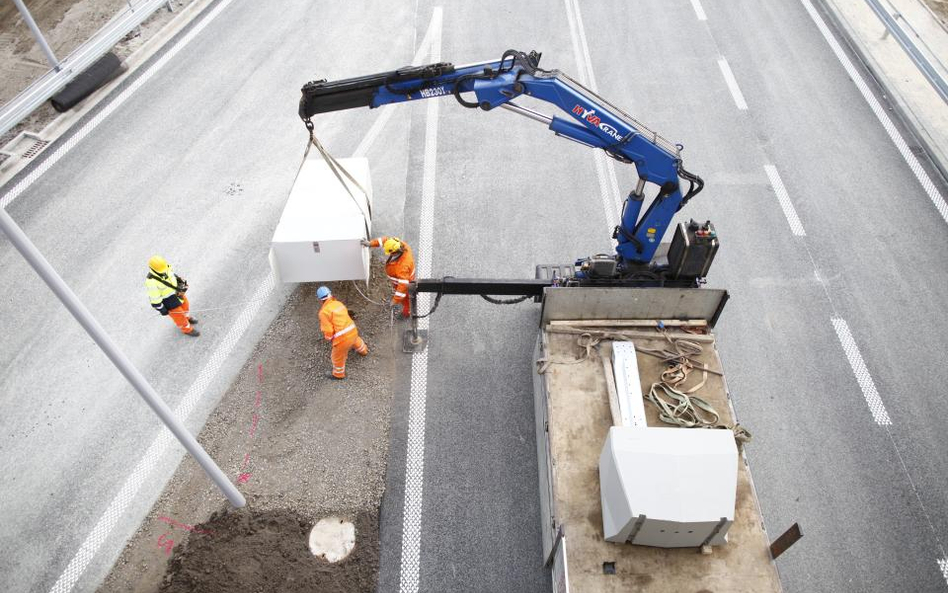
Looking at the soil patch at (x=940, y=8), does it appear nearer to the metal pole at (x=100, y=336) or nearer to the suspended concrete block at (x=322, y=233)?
the suspended concrete block at (x=322, y=233)

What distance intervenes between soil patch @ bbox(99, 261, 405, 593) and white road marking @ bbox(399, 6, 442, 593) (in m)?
0.33

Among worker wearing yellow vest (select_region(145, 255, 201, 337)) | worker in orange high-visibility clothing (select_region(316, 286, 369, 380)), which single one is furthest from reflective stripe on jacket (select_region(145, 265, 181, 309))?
worker in orange high-visibility clothing (select_region(316, 286, 369, 380))

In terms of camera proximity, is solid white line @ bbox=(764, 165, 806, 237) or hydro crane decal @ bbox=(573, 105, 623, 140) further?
solid white line @ bbox=(764, 165, 806, 237)

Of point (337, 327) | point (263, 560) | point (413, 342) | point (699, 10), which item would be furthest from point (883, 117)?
point (263, 560)

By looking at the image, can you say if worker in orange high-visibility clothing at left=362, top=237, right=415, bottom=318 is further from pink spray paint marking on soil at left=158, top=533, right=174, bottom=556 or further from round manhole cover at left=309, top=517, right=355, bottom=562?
pink spray paint marking on soil at left=158, top=533, right=174, bottom=556

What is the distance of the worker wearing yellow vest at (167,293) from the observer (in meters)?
8.61

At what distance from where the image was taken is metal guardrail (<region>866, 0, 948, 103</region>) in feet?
38.3

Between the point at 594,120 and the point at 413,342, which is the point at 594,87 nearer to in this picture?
the point at 594,120

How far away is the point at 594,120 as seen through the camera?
7.45 meters

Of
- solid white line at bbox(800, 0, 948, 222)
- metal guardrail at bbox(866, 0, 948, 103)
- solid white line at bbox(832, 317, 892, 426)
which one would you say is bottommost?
solid white line at bbox(832, 317, 892, 426)

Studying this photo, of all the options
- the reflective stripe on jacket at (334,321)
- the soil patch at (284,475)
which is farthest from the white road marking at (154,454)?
the reflective stripe on jacket at (334,321)

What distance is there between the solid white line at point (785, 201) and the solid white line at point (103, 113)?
12.5 metres

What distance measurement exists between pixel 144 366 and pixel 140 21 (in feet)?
29.2

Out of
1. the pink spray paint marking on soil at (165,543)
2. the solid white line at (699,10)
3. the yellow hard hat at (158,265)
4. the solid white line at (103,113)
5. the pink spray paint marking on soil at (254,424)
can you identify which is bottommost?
the pink spray paint marking on soil at (165,543)
